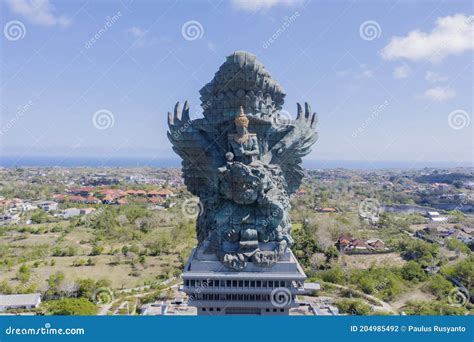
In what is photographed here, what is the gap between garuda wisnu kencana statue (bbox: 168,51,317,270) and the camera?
18.4 meters

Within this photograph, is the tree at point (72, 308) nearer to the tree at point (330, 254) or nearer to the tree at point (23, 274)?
the tree at point (23, 274)

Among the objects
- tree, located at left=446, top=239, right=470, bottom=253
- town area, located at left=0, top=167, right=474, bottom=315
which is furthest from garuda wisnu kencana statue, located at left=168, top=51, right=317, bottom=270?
tree, located at left=446, top=239, right=470, bottom=253

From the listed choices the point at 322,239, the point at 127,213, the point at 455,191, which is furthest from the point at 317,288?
the point at 455,191

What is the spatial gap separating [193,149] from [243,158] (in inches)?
142

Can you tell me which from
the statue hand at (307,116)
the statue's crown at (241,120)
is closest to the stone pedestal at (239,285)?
the statue's crown at (241,120)

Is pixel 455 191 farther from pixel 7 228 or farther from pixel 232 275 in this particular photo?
pixel 7 228

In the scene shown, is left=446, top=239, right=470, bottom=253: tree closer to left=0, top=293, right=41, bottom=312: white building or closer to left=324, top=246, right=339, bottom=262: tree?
left=324, top=246, right=339, bottom=262: tree

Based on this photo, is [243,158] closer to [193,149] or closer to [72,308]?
[193,149]

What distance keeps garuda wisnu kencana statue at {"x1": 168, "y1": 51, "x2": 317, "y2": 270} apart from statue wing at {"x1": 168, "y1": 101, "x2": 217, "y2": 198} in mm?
55

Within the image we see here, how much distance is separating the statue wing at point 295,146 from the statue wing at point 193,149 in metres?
3.67

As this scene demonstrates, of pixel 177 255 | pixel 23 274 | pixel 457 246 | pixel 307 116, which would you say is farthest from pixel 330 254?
pixel 23 274

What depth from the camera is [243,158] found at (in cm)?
1888

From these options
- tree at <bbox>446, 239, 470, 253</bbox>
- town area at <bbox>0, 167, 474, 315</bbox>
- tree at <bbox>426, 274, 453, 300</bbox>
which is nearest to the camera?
town area at <bbox>0, 167, 474, 315</bbox>

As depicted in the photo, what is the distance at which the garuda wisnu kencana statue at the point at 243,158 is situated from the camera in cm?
1842
